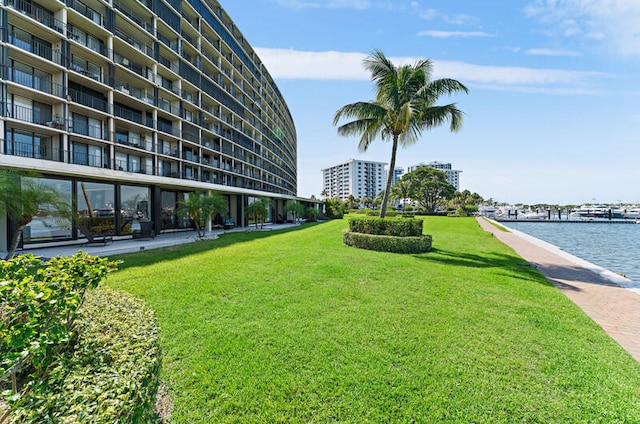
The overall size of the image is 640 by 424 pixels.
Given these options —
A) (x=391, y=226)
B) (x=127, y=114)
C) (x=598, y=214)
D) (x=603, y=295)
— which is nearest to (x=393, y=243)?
(x=391, y=226)

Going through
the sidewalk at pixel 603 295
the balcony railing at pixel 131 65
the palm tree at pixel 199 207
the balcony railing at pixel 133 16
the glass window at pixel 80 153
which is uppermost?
the balcony railing at pixel 133 16

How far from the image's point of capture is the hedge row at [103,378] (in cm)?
166

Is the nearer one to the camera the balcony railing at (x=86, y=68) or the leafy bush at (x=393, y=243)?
the leafy bush at (x=393, y=243)

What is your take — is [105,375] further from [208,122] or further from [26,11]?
[208,122]

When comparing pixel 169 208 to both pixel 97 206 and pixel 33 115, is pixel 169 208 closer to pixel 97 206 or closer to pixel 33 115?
pixel 97 206

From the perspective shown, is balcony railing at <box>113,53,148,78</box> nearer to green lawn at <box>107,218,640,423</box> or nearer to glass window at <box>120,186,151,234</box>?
glass window at <box>120,186,151,234</box>

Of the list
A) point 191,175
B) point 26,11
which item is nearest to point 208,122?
point 191,175

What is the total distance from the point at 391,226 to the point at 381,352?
9.00 m

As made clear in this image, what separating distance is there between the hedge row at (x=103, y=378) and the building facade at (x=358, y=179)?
141 metres

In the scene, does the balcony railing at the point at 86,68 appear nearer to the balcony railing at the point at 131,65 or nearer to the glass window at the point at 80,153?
the balcony railing at the point at 131,65

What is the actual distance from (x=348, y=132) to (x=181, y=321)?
42.4 ft

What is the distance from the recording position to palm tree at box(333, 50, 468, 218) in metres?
13.4

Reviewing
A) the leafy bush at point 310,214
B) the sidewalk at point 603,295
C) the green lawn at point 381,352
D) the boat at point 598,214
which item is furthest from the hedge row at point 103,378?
the boat at point 598,214

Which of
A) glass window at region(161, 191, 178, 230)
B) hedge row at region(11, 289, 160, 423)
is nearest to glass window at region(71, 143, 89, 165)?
glass window at region(161, 191, 178, 230)
